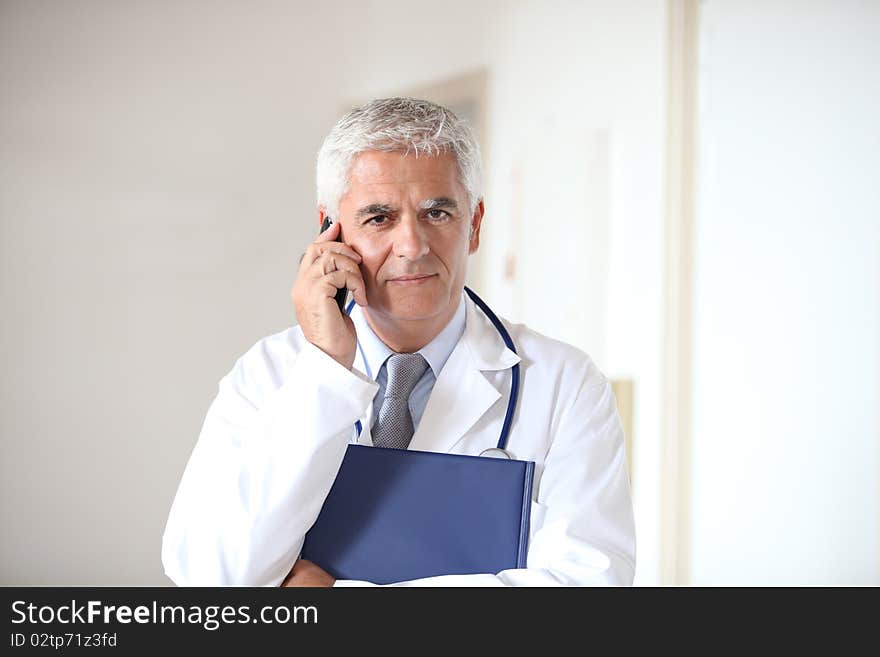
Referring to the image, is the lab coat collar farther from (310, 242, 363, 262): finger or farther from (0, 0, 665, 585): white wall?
(0, 0, 665, 585): white wall

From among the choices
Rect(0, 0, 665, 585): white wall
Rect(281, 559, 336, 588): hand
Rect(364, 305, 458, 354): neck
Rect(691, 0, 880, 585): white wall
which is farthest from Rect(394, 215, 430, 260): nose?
Rect(691, 0, 880, 585): white wall

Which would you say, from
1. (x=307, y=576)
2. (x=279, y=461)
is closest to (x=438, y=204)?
(x=279, y=461)

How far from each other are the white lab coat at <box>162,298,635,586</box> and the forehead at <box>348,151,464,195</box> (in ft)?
0.80

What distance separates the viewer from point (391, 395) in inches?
48.8

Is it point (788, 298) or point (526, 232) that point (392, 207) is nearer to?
point (526, 232)

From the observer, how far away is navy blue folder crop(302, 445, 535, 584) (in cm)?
109

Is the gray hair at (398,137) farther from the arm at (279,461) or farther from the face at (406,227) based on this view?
the arm at (279,461)

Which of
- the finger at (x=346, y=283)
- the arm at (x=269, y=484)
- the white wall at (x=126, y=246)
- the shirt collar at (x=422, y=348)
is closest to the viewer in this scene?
the arm at (x=269, y=484)

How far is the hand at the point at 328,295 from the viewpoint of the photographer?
114cm

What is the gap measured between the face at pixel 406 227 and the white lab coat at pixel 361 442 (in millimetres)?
126

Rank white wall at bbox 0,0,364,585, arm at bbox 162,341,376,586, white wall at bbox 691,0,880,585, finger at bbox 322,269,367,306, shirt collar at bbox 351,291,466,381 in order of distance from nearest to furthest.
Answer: arm at bbox 162,341,376,586 < finger at bbox 322,269,367,306 < shirt collar at bbox 351,291,466,381 < white wall at bbox 0,0,364,585 < white wall at bbox 691,0,880,585

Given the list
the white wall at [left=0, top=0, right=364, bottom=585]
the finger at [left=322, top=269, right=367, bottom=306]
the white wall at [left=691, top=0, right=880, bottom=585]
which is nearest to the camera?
the finger at [left=322, top=269, right=367, bottom=306]

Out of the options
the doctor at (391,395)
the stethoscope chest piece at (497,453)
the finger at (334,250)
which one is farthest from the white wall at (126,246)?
the stethoscope chest piece at (497,453)
